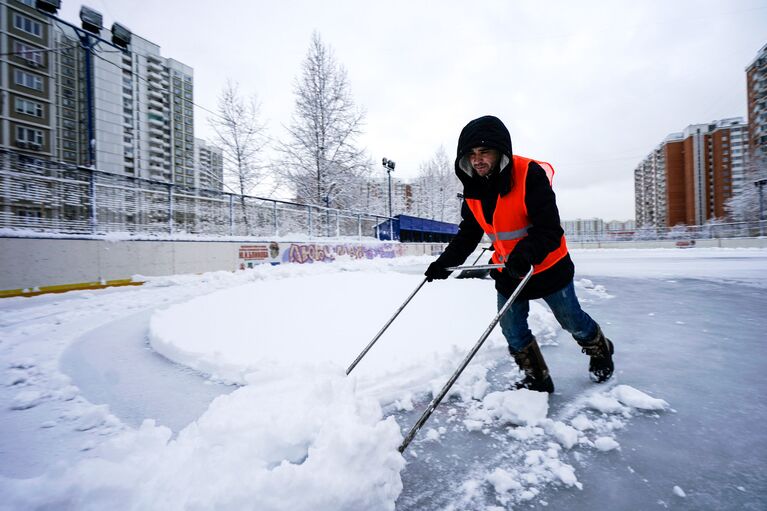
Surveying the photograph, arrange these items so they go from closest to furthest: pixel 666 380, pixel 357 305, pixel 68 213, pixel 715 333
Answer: pixel 666 380, pixel 715 333, pixel 357 305, pixel 68 213

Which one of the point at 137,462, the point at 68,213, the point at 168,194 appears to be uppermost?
the point at 168,194

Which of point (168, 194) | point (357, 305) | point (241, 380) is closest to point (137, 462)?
point (241, 380)

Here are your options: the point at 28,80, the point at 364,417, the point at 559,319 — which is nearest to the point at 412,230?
the point at 559,319

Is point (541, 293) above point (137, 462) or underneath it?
above

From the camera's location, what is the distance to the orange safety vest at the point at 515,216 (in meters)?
1.97

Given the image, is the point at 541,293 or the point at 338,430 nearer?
the point at 338,430

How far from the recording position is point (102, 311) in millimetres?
5262

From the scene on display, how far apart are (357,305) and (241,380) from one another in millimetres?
2047

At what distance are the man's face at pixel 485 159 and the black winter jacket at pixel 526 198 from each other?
0.04m

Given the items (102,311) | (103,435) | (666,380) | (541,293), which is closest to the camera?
(103,435)

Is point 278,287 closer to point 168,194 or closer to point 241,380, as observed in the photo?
point 241,380

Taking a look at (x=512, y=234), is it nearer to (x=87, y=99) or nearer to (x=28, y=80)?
(x=87, y=99)

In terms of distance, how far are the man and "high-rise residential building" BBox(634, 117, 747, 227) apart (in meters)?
85.7

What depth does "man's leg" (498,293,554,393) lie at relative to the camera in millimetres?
2217
